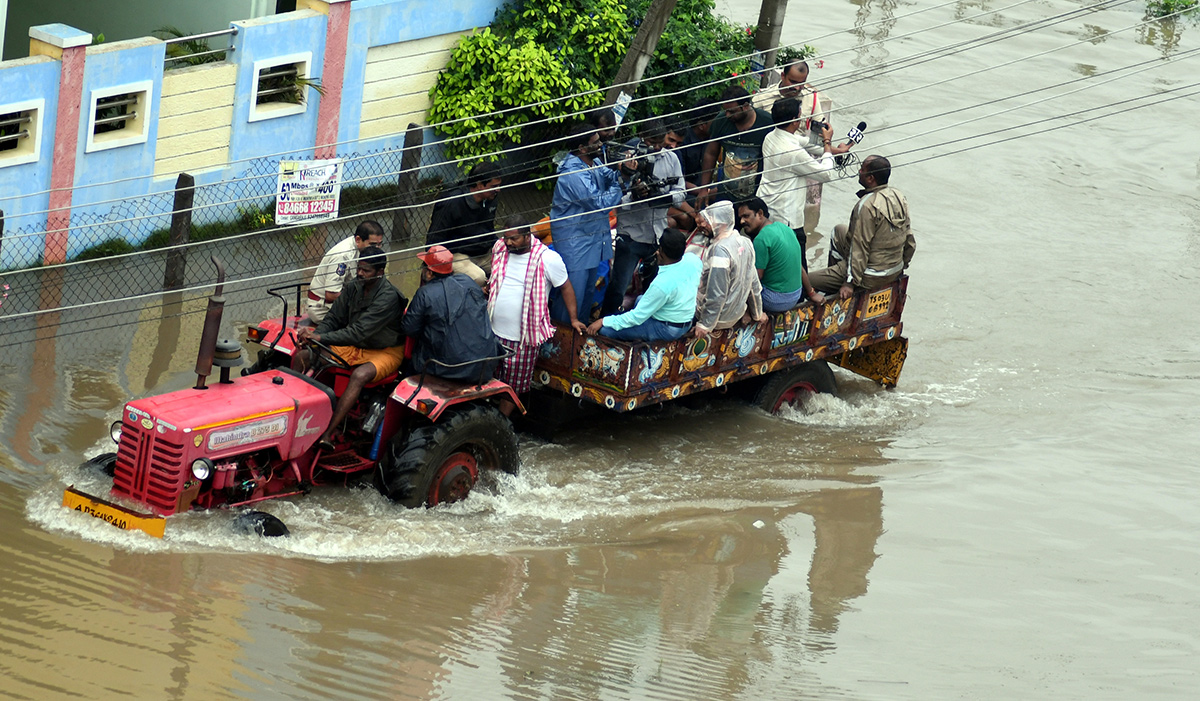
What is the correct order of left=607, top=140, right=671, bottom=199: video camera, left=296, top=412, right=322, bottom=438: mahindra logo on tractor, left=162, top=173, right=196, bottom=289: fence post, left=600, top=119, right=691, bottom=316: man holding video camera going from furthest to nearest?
left=162, top=173, right=196, bottom=289: fence post → left=607, top=140, right=671, bottom=199: video camera → left=600, top=119, right=691, bottom=316: man holding video camera → left=296, top=412, right=322, bottom=438: mahindra logo on tractor

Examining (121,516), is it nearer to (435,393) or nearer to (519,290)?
(435,393)

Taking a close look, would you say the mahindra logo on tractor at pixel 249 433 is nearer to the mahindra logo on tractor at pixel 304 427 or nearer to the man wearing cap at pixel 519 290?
the mahindra logo on tractor at pixel 304 427

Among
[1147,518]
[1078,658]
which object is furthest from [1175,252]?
[1078,658]

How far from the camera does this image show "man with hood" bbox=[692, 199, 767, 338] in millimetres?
10398

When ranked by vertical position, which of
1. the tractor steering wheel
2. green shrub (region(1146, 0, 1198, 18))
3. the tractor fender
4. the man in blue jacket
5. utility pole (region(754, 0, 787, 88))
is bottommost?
the tractor fender

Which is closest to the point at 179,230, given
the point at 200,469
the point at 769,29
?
the point at 200,469

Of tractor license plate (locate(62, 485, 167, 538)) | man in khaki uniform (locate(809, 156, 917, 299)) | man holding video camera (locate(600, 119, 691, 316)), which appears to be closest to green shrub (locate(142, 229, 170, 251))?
man holding video camera (locate(600, 119, 691, 316))

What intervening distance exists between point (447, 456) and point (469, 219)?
217 cm

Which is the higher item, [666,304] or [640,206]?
[640,206]

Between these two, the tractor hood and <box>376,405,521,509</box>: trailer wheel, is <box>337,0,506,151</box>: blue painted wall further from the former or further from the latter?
the tractor hood

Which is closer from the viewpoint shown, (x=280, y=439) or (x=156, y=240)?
(x=280, y=439)

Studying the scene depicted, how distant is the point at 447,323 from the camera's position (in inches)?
360

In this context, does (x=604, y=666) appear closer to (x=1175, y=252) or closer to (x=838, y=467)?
(x=838, y=467)

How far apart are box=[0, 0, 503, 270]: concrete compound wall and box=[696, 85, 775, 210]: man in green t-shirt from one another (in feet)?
13.6
